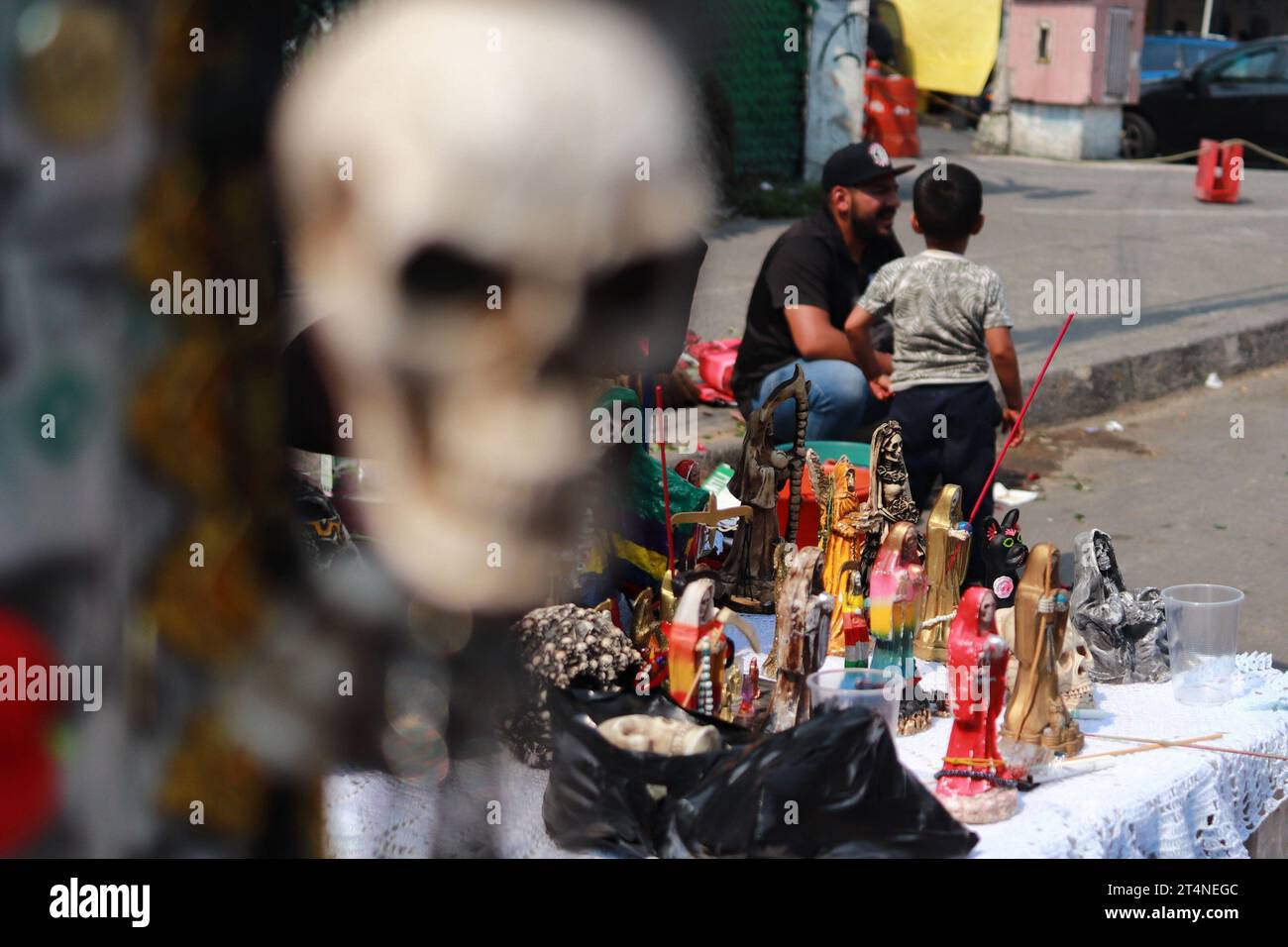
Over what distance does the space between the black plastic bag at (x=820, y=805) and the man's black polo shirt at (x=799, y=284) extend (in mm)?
2821

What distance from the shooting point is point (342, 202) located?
0.92 metres

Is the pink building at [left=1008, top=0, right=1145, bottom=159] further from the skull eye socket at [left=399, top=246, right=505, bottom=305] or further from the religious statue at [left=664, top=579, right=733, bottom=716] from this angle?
the skull eye socket at [left=399, top=246, right=505, bottom=305]

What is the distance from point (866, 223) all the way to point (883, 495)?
6.01 ft

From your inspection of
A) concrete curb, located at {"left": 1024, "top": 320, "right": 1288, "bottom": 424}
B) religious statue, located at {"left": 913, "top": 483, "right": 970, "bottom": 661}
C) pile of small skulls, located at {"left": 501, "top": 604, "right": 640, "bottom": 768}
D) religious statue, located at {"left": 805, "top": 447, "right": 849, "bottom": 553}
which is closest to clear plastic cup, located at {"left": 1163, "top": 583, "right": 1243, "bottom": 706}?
religious statue, located at {"left": 913, "top": 483, "right": 970, "bottom": 661}

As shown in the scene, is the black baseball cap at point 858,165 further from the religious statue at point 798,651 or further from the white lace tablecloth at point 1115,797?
the religious statue at point 798,651

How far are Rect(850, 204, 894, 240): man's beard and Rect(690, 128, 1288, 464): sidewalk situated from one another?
722 millimetres

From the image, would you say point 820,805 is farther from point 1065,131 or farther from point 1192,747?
point 1065,131

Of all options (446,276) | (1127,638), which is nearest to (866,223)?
(1127,638)

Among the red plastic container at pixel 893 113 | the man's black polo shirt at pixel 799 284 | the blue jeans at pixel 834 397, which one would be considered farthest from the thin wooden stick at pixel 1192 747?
the red plastic container at pixel 893 113

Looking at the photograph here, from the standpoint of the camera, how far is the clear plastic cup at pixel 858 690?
2107 mm

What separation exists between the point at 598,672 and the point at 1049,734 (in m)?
0.75
